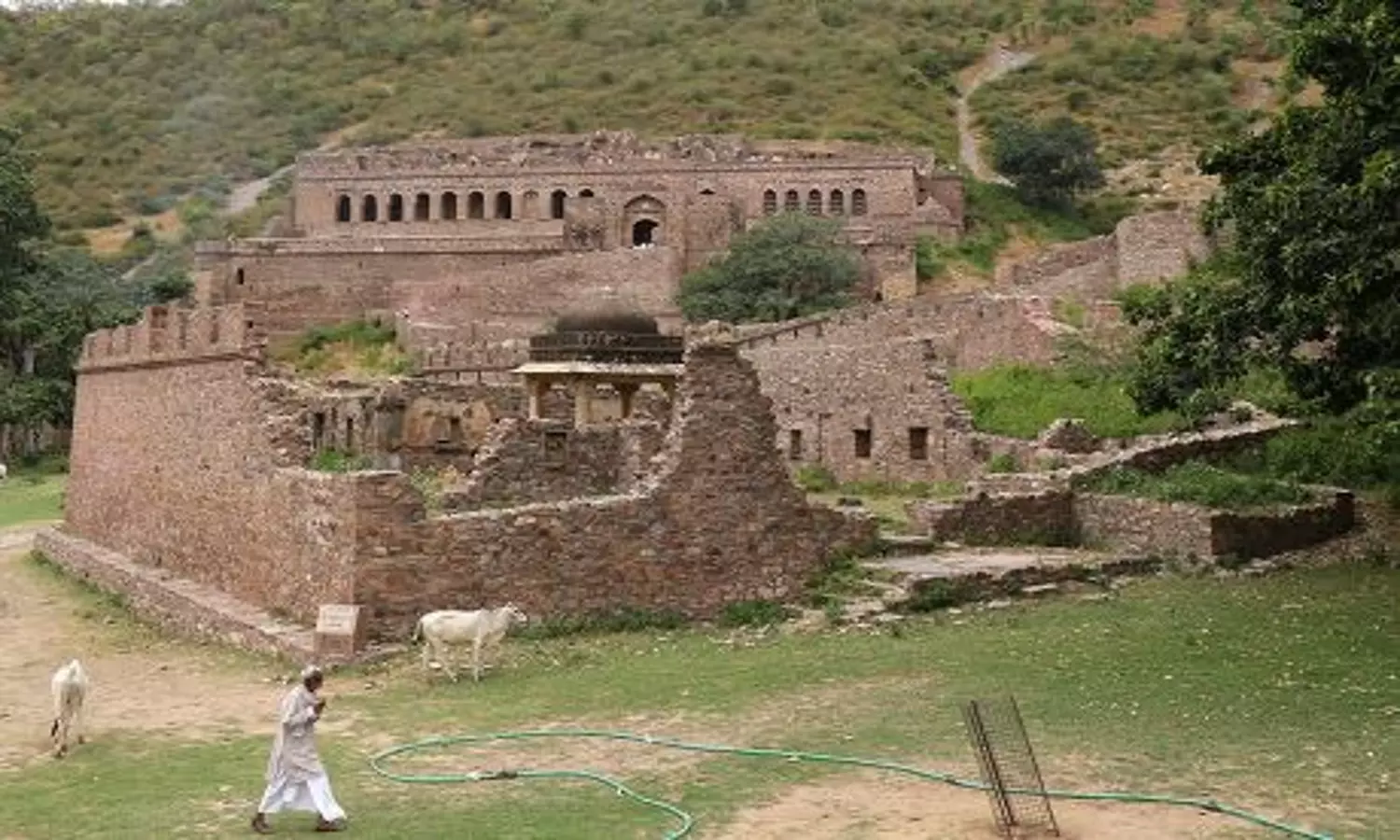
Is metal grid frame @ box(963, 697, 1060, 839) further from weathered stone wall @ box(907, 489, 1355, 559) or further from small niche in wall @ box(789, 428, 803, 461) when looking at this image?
small niche in wall @ box(789, 428, 803, 461)

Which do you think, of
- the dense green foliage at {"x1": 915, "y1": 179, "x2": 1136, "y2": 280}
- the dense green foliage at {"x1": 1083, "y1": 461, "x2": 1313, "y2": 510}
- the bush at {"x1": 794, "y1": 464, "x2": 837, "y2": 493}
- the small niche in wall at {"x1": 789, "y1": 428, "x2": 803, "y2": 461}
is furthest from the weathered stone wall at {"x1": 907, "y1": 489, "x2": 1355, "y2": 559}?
the dense green foliage at {"x1": 915, "y1": 179, "x2": 1136, "y2": 280}

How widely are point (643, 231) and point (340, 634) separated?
4350 cm

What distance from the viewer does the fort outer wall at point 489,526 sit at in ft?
50.5

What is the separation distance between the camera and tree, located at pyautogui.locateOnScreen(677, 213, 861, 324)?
1870 inches

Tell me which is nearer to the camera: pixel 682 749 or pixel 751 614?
pixel 682 749

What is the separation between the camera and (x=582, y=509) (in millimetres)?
16172

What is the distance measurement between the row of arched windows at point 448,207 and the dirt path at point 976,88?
20.1 m

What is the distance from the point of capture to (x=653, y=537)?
16484mm

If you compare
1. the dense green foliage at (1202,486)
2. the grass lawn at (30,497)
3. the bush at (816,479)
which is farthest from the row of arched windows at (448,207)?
the dense green foliage at (1202,486)

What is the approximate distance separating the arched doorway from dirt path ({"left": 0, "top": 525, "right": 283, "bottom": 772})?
36.9 metres

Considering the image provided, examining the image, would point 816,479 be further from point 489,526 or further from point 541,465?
point 489,526

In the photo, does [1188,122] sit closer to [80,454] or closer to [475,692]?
[80,454]

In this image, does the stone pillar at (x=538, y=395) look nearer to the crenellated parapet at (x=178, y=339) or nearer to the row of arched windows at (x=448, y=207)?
the crenellated parapet at (x=178, y=339)

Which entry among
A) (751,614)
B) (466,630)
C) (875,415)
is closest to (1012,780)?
(466,630)
